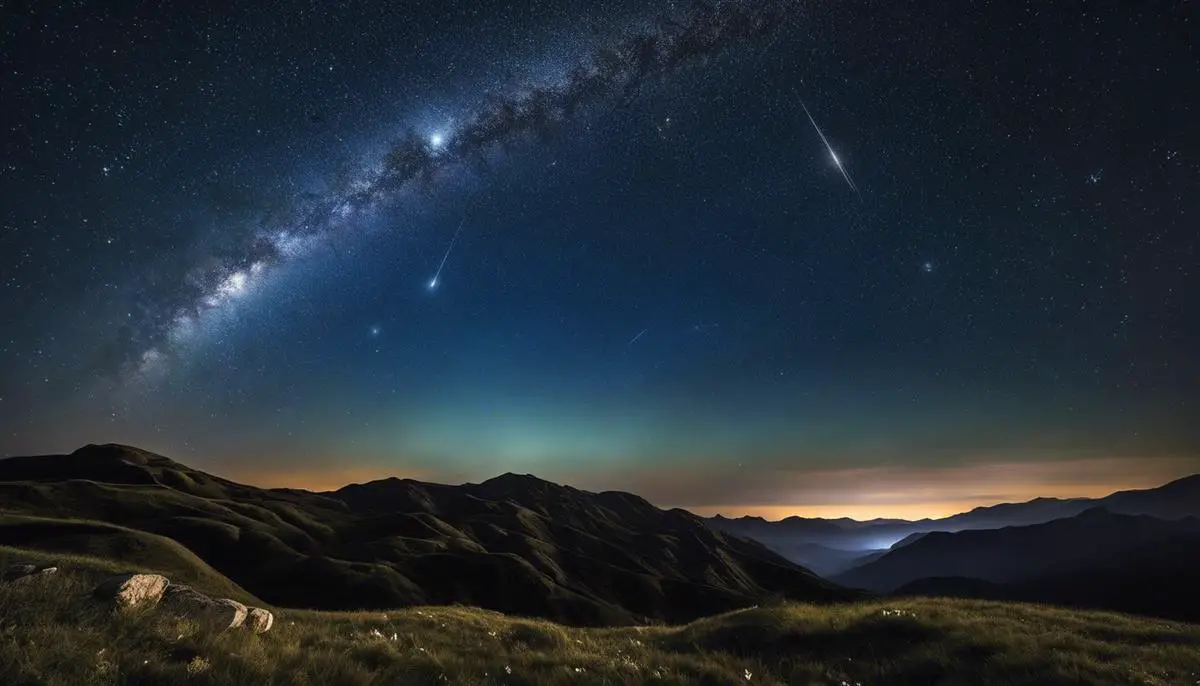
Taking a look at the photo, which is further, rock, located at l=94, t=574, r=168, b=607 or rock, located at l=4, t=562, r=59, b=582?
rock, located at l=4, t=562, r=59, b=582

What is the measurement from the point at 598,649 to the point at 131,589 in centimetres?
870

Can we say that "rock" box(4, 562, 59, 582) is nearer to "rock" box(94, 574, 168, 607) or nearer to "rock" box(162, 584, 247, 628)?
"rock" box(94, 574, 168, 607)

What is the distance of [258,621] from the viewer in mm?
10555

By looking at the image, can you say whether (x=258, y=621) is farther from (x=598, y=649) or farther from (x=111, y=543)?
(x=111, y=543)

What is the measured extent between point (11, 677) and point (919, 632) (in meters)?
15.9

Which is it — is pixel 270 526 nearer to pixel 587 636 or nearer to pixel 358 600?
pixel 358 600

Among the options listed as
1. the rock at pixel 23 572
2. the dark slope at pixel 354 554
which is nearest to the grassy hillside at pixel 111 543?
the dark slope at pixel 354 554

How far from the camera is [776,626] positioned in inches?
553

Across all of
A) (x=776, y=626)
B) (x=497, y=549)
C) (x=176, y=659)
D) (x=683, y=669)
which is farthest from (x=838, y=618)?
(x=497, y=549)

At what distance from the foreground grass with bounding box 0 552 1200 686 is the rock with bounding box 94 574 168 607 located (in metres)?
0.31

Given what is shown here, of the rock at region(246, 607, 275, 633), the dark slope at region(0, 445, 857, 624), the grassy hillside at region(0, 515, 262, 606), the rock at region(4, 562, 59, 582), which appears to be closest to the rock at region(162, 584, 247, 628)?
the rock at region(246, 607, 275, 633)

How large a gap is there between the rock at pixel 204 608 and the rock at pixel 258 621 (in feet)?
0.43

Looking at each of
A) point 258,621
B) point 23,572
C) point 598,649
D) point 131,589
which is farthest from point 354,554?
point 598,649

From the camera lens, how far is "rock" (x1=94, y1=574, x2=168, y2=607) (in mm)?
9164
